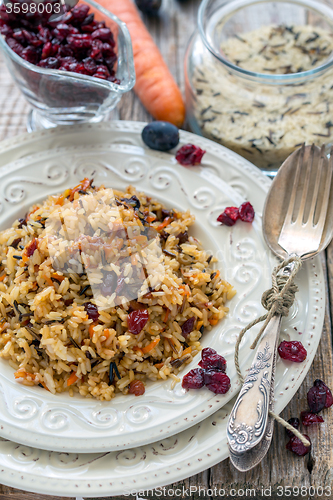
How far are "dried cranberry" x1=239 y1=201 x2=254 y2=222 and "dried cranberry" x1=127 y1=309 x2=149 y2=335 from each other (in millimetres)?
897

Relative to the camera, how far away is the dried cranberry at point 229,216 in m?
2.78

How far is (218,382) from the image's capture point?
86.5 inches

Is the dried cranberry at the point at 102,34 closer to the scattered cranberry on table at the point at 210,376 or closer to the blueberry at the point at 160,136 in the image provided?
the blueberry at the point at 160,136

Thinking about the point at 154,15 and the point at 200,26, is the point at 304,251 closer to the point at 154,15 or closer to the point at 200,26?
the point at 200,26

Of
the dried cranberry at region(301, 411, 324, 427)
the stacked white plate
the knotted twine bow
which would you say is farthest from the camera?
the dried cranberry at region(301, 411, 324, 427)

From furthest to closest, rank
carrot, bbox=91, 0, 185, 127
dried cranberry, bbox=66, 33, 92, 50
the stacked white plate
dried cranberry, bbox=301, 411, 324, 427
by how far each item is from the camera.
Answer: carrot, bbox=91, 0, 185, 127
dried cranberry, bbox=66, 33, 92, 50
dried cranberry, bbox=301, 411, 324, 427
the stacked white plate

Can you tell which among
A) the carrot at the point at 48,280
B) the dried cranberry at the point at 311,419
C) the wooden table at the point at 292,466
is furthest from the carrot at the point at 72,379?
the dried cranberry at the point at 311,419

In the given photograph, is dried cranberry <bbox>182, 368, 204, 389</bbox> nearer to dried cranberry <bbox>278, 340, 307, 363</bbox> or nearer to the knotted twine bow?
the knotted twine bow

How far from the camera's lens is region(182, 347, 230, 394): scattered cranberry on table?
2197 mm

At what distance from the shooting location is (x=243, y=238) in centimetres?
276

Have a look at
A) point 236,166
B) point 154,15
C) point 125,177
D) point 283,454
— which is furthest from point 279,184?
point 154,15

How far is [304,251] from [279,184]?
465 mm

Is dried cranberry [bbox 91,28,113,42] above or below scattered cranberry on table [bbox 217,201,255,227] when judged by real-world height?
above

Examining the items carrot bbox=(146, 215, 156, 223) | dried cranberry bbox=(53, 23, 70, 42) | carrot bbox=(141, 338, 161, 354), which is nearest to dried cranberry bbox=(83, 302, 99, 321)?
carrot bbox=(141, 338, 161, 354)
